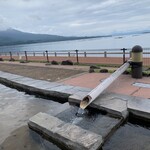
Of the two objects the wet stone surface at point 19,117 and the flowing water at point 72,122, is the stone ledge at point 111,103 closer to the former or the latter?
the flowing water at point 72,122

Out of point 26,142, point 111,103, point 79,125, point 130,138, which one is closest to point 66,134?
point 79,125

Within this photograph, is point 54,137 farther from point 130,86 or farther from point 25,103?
point 130,86

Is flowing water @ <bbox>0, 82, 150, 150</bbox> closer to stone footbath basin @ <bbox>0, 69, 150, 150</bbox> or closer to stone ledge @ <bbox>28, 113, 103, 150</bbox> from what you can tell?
stone footbath basin @ <bbox>0, 69, 150, 150</bbox>

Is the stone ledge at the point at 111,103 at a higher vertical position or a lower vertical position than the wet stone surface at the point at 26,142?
higher

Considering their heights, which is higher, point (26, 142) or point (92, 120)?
point (92, 120)

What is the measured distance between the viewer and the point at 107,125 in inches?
184

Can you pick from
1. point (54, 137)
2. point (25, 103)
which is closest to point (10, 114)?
point (25, 103)

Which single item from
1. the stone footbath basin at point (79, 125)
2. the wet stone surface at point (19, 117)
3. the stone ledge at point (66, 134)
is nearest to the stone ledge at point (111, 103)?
the stone footbath basin at point (79, 125)

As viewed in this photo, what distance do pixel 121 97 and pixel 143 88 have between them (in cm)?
130

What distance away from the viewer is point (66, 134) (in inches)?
164

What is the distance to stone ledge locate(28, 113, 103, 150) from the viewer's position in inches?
150

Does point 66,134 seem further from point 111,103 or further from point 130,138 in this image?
point 111,103

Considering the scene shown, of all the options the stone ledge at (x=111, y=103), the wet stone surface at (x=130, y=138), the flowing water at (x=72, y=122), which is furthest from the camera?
the stone ledge at (x=111, y=103)

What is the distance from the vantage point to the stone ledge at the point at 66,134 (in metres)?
3.80
